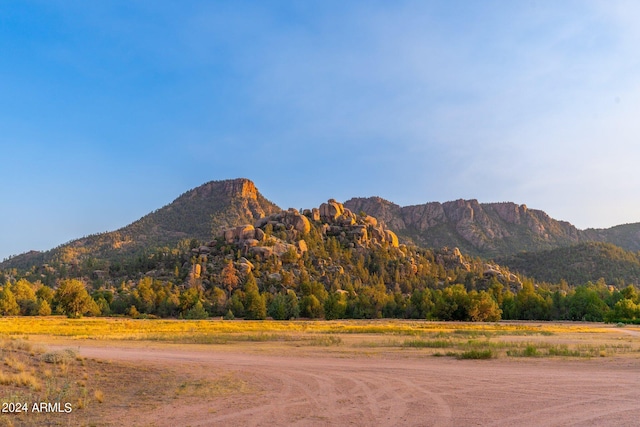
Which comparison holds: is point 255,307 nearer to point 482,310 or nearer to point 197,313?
point 197,313

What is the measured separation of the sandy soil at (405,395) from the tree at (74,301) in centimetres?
7865

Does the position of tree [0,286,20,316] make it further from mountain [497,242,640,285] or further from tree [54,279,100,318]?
mountain [497,242,640,285]

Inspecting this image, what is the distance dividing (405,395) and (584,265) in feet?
619

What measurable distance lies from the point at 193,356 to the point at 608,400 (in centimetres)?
2194

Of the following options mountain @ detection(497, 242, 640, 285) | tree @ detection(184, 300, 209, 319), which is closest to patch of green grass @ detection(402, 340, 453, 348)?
tree @ detection(184, 300, 209, 319)

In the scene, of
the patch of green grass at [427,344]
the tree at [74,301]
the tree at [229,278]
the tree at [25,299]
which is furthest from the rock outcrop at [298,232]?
the patch of green grass at [427,344]

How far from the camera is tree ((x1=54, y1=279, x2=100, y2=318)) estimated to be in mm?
93438

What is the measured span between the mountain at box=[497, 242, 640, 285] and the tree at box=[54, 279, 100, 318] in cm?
15807

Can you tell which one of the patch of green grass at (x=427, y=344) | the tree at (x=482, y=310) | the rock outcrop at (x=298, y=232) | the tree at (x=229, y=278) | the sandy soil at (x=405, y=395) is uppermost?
the rock outcrop at (x=298, y=232)

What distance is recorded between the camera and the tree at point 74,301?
307 feet

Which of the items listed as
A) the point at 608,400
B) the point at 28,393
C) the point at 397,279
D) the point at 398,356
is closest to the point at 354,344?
the point at 398,356

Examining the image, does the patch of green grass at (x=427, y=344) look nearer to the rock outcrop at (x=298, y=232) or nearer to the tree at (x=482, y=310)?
the tree at (x=482, y=310)

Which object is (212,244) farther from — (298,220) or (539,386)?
(539,386)

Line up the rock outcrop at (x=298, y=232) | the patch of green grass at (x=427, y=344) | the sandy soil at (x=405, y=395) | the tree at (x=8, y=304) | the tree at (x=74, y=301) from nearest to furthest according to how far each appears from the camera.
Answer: the sandy soil at (x=405, y=395) < the patch of green grass at (x=427, y=344) < the tree at (x=8, y=304) < the tree at (x=74, y=301) < the rock outcrop at (x=298, y=232)
